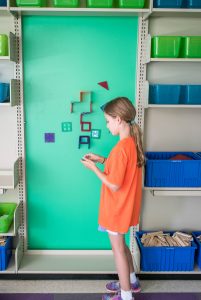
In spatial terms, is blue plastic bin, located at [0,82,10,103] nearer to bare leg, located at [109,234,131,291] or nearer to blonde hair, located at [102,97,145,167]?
blonde hair, located at [102,97,145,167]

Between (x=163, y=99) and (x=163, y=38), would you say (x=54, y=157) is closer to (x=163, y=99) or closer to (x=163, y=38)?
(x=163, y=99)

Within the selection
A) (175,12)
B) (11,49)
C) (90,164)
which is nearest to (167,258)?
(90,164)

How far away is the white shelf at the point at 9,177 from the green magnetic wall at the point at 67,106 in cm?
17

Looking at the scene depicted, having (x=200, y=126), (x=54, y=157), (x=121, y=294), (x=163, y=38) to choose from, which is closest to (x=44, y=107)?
(x=54, y=157)

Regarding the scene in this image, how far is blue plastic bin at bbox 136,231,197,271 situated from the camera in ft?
9.28

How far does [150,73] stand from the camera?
287 centimetres

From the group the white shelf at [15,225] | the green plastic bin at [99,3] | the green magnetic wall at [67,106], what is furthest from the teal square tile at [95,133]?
the green plastic bin at [99,3]

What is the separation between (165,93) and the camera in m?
2.65

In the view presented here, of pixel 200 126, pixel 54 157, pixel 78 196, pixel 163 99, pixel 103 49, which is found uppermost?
pixel 103 49

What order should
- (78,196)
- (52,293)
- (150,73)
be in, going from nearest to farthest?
(52,293) → (150,73) → (78,196)

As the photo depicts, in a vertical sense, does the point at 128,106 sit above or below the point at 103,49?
below

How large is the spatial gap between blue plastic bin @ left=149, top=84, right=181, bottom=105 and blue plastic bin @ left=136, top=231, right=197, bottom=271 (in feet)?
3.83

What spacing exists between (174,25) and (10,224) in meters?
2.09

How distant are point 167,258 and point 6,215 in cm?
136
